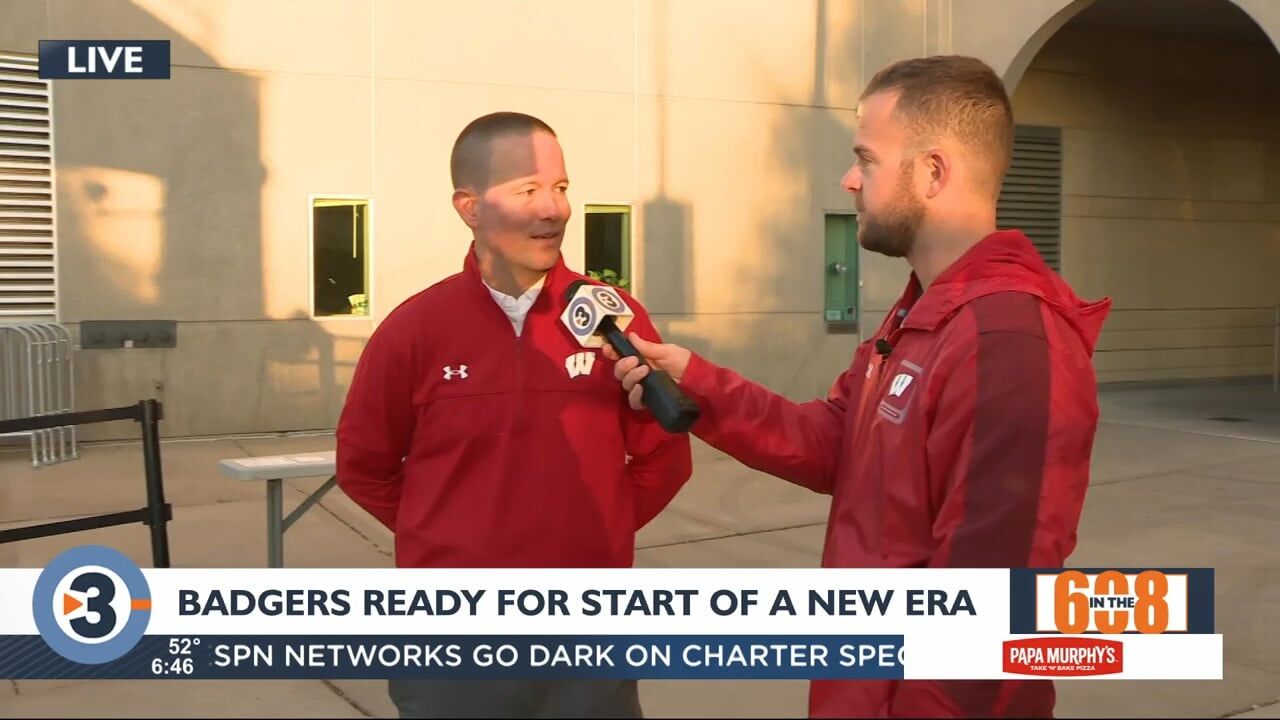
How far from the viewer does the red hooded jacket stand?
1812 mm

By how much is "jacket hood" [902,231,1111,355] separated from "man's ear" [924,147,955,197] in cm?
12

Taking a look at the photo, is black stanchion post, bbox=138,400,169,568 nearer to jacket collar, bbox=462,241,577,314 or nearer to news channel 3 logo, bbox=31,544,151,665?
news channel 3 logo, bbox=31,544,151,665

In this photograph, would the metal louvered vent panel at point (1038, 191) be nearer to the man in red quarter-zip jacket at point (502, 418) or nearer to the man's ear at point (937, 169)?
the man in red quarter-zip jacket at point (502, 418)

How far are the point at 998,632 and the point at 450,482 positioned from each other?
1.11 m

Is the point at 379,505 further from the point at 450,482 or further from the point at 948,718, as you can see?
the point at 948,718

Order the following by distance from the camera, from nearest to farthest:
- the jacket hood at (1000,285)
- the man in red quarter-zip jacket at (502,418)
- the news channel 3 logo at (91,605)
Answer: the jacket hood at (1000,285) → the man in red quarter-zip jacket at (502,418) → the news channel 3 logo at (91,605)

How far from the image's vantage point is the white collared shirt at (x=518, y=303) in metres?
2.66

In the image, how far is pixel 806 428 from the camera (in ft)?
7.67

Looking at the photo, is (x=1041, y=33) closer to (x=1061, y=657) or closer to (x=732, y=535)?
(x=732, y=535)

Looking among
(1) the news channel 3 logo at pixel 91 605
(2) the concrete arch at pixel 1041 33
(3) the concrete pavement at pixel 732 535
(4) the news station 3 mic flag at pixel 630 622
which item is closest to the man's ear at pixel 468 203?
(4) the news station 3 mic flag at pixel 630 622

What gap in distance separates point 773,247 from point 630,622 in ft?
39.3

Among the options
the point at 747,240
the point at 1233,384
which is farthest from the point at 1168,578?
the point at 1233,384

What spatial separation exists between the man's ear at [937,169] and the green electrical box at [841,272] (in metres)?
12.9

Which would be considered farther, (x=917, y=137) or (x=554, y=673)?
(x=554, y=673)
